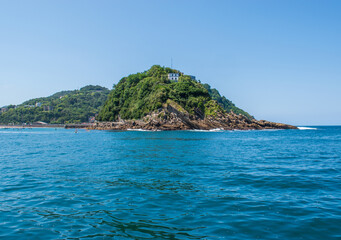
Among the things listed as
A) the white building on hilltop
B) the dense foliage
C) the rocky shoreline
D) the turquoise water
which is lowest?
the turquoise water

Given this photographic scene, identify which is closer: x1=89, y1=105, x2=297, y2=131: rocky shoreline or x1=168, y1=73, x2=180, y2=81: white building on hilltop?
x1=89, y1=105, x2=297, y2=131: rocky shoreline

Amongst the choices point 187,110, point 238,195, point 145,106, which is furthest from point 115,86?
point 238,195

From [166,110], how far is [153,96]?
1648cm

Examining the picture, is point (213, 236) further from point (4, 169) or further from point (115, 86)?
point (115, 86)

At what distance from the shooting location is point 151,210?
11.5 metres

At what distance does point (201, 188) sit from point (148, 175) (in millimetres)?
5598

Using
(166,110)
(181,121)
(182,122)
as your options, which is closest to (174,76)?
(166,110)

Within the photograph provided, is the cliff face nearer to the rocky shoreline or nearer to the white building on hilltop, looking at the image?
the rocky shoreline

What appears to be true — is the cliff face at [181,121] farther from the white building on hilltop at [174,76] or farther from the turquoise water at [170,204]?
the turquoise water at [170,204]

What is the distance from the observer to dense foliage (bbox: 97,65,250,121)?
126625mm

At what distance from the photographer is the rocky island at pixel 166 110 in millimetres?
118500

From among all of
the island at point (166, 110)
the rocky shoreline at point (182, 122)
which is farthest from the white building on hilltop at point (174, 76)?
the rocky shoreline at point (182, 122)

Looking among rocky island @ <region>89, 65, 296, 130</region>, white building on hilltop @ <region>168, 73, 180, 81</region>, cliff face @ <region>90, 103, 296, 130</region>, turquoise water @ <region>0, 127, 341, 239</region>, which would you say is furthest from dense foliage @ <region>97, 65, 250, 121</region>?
turquoise water @ <region>0, 127, 341, 239</region>

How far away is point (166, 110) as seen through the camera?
391 feet
